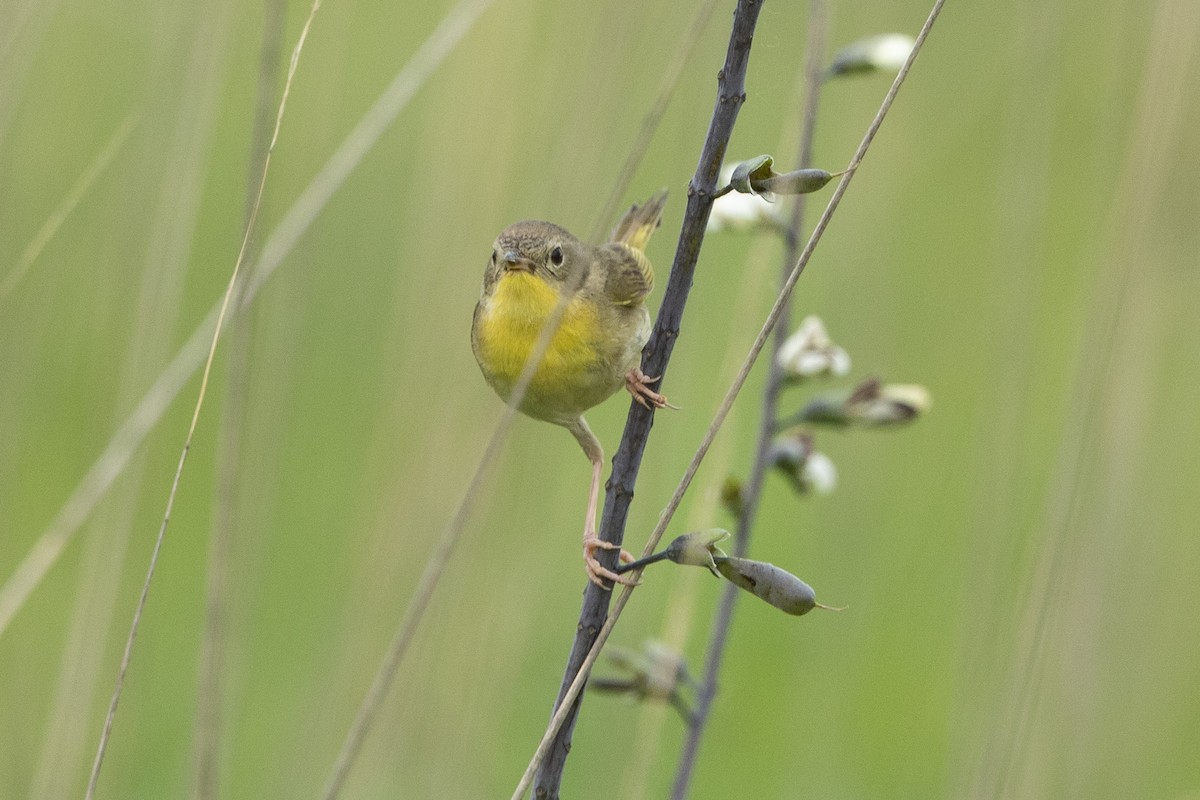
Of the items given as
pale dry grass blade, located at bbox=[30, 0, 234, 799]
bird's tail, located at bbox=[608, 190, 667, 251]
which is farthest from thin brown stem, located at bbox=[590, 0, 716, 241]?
bird's tail, located at bbox=[608, 190, 667, 251]

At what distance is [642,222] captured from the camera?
2682mm

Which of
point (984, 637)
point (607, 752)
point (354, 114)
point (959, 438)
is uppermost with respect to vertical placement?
point (354, 114)

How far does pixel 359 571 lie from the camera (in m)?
2.14

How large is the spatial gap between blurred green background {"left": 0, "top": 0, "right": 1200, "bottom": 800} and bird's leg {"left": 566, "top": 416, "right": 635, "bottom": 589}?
119 mm

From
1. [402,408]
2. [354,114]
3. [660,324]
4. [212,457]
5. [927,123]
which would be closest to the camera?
[660,324]

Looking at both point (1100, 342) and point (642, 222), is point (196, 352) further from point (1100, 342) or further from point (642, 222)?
point (1100, 342)

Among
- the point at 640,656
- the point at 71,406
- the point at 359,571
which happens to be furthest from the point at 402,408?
the point at 71,406

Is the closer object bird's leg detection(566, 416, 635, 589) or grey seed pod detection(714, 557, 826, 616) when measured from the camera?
grey seed pod detection(714, 557, 826, 616)

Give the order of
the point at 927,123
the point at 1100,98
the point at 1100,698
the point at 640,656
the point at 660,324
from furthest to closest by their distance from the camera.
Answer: the point at 1100,98 < the point at 927,123 < the point at 1100,698 < the point at 640,656 < the point at 660,324

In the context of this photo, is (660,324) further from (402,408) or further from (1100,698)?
(1100,698)

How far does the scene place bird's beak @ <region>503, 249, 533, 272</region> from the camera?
2.21 meters

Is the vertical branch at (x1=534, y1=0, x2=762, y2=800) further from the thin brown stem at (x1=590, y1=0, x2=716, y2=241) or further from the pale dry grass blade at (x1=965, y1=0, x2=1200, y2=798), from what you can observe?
the pale dry grass blade at (x1=965, y1=0, x2=1200, y2=798)

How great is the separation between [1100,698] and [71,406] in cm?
258

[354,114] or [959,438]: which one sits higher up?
[354,114]
